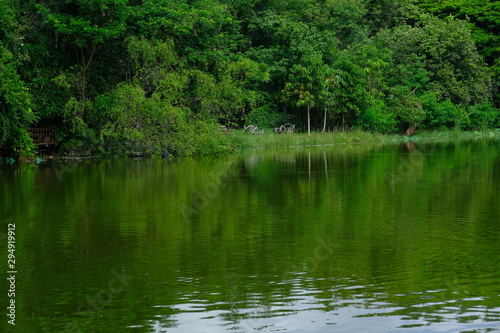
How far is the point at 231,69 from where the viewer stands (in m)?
43.8

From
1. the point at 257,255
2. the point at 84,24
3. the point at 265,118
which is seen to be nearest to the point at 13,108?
the point at 84,24

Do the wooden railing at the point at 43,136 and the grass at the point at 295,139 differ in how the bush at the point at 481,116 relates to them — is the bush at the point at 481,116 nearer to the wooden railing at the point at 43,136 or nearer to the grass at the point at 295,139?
the grass at the point at 295,139

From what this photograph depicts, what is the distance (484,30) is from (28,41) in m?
44.8

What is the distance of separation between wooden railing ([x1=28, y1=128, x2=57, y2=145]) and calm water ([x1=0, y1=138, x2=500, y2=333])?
13675mm

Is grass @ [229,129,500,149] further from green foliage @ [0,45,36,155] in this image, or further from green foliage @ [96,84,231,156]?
green foliage @ [0,45,36,155]

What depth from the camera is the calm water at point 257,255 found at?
775 centimetres

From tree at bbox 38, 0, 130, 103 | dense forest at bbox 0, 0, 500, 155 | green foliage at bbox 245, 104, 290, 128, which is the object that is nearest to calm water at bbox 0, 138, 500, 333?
dense forest at bbox 0, 0, 500, 155

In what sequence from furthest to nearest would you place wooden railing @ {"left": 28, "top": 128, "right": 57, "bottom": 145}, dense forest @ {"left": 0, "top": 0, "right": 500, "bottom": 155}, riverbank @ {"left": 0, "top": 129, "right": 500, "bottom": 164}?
wooden railing @ {"left": 28, "top": 128, "right": 57, "bottom": 145} → riverbank @ {"left": 0, "top": 129, "right": 500, "bottom": 164} → dense forest @ {"left": 0, "top": 0, "right": 500, "bottom": 155}

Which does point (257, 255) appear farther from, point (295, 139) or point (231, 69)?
point (295, 139)

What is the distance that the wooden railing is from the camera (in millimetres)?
34969

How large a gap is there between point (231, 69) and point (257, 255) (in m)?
33.9

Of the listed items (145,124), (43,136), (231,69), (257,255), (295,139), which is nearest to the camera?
(257,255)

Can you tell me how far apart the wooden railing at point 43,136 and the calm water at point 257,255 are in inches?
538

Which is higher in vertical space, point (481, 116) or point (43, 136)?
point (481, 116)
